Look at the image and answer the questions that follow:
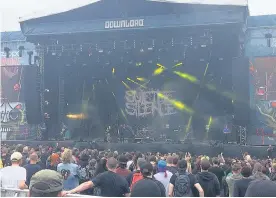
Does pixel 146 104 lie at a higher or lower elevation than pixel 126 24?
lower

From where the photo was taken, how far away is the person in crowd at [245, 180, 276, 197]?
402 cm

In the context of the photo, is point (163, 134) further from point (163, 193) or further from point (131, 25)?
point (163, 193)

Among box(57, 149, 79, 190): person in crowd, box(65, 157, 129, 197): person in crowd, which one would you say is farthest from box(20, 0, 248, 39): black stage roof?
box(65, 157, 129, 197): person in crowd

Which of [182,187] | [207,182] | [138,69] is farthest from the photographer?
[138,69]

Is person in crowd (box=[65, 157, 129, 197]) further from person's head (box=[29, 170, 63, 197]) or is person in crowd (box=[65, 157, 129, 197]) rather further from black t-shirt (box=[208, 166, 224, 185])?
black t-shirt (box=[208, 166, 224, 185])

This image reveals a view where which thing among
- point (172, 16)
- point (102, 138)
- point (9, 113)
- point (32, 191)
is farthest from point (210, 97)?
point (32, 191)

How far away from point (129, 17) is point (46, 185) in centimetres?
1672

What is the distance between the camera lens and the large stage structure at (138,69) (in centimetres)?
1819

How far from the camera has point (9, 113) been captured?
23.4 metres

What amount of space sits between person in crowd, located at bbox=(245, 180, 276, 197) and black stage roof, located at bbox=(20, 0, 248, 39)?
1396 centimetres

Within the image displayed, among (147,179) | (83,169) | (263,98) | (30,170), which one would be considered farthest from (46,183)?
(263,98)

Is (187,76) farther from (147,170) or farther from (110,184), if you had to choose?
(110,184)

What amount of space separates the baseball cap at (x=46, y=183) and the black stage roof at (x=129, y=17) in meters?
15.8

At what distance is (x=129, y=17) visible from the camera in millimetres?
18484
